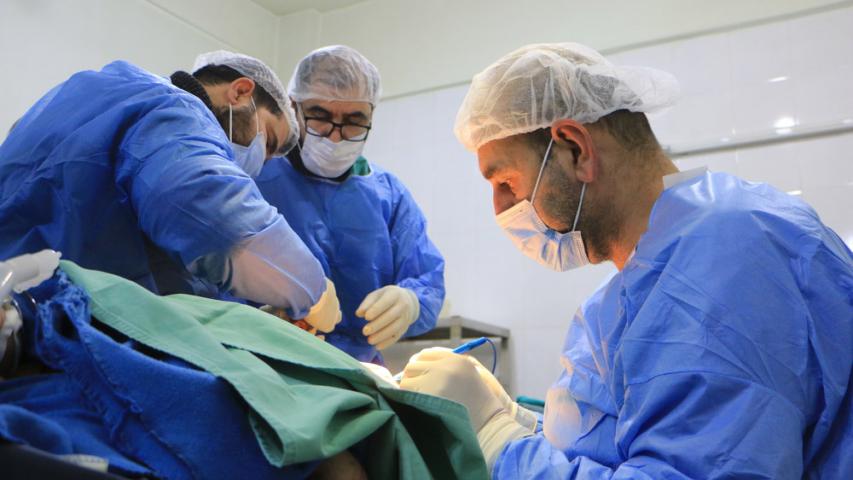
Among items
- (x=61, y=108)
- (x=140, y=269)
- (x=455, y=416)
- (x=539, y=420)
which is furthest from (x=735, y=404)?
(x=61, y=108)

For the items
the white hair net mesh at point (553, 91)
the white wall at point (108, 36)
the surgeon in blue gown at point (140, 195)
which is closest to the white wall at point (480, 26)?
the white wall at point (108, 36)

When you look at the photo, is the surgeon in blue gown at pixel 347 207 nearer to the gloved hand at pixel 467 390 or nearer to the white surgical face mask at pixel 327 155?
the white surgical face mask at pixel 327 155

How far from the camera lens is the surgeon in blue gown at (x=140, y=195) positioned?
56.2 inches

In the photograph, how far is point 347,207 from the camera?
8.20ft

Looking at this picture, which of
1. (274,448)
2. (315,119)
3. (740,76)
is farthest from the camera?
(740,76)

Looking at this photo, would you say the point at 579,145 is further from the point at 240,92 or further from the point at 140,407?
the point at 140,407

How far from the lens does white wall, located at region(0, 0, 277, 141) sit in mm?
3186

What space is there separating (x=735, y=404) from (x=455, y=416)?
1.42ft

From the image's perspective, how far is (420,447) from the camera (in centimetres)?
96

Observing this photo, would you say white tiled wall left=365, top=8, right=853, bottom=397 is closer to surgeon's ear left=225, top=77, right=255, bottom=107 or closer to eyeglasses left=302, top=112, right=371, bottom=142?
eyeglasses left=302, top=112, right=371, bottom=142

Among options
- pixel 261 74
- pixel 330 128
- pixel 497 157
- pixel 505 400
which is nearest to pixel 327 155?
pixel 330 128

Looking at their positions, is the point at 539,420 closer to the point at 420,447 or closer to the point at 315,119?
the point at 420,447

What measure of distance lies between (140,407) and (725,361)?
0.77 meters

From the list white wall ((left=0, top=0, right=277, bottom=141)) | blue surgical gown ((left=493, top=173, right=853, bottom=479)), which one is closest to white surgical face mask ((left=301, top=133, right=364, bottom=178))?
blue surgical gown ((left=493, top=173, right=853, bottom=479))
